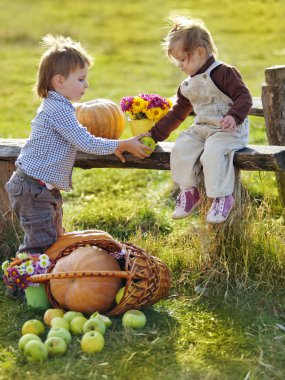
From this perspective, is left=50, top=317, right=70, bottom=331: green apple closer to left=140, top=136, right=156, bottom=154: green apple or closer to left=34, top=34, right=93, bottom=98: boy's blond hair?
left=140, top=136, right=156, bottom=154: green apple

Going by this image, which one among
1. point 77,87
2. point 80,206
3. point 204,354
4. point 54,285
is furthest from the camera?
point 80,206

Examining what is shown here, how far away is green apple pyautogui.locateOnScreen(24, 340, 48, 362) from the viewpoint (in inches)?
164

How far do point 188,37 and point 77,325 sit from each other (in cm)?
202

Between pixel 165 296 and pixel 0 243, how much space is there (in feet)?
5.07

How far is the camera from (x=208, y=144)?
5000 mm

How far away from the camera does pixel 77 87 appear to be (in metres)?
5.08

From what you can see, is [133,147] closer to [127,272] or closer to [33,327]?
[127,272]

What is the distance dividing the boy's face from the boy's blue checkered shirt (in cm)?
5

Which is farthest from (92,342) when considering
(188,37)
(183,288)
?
(188,37)

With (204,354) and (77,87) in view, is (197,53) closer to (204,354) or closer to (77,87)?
(77,87)

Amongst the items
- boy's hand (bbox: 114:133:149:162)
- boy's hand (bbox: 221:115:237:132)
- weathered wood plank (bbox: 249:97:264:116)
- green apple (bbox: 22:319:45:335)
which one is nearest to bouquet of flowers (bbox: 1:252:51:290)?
green apple (bbox: 22:319:45:335)

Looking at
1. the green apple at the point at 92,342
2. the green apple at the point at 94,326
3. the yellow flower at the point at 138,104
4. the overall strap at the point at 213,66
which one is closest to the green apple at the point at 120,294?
the green apple at the point at 94,326

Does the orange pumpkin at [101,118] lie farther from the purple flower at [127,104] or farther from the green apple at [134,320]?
the green apple at [134,320]

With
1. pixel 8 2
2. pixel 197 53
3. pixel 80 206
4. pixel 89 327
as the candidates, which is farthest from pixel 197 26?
pixel 8 2
